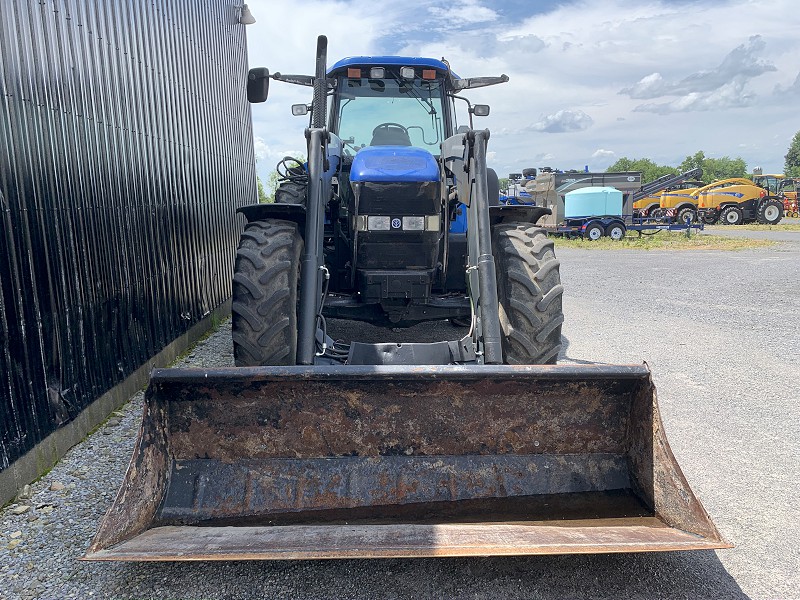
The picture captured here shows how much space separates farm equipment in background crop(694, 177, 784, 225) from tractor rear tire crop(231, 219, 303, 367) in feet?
96.5

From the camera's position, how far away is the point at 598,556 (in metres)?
2.80

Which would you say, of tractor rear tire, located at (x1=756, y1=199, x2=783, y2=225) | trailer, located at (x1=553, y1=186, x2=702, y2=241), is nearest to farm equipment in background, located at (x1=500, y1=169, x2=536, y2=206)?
trailer, located at (x1=553, y1=186, x2=702, y2=241)

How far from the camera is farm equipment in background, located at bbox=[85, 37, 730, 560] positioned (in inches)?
98.7

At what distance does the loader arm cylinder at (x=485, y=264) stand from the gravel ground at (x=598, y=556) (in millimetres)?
1307

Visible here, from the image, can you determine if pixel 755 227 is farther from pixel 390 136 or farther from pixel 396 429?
pixel 396 429

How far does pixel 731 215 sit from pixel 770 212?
1835mm

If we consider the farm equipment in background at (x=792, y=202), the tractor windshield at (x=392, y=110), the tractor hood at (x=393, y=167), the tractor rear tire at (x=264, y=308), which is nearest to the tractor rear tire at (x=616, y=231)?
the tractor windshield at (x=392, y=110)

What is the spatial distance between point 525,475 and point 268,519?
1.20m

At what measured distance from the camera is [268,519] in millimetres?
2811

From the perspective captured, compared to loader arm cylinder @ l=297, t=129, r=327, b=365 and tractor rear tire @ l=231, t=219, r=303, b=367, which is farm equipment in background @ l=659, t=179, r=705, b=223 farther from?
tractor rear tire @ l=231, t=219, r=303, b=367

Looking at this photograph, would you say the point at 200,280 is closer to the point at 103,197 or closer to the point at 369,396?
the point at 103,197

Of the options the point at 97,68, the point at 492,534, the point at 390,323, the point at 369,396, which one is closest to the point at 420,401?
the point at 369,396

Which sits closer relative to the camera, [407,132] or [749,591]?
[749,591]

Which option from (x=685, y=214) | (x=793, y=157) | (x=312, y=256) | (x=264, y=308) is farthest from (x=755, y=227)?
(x=793, y=157)
